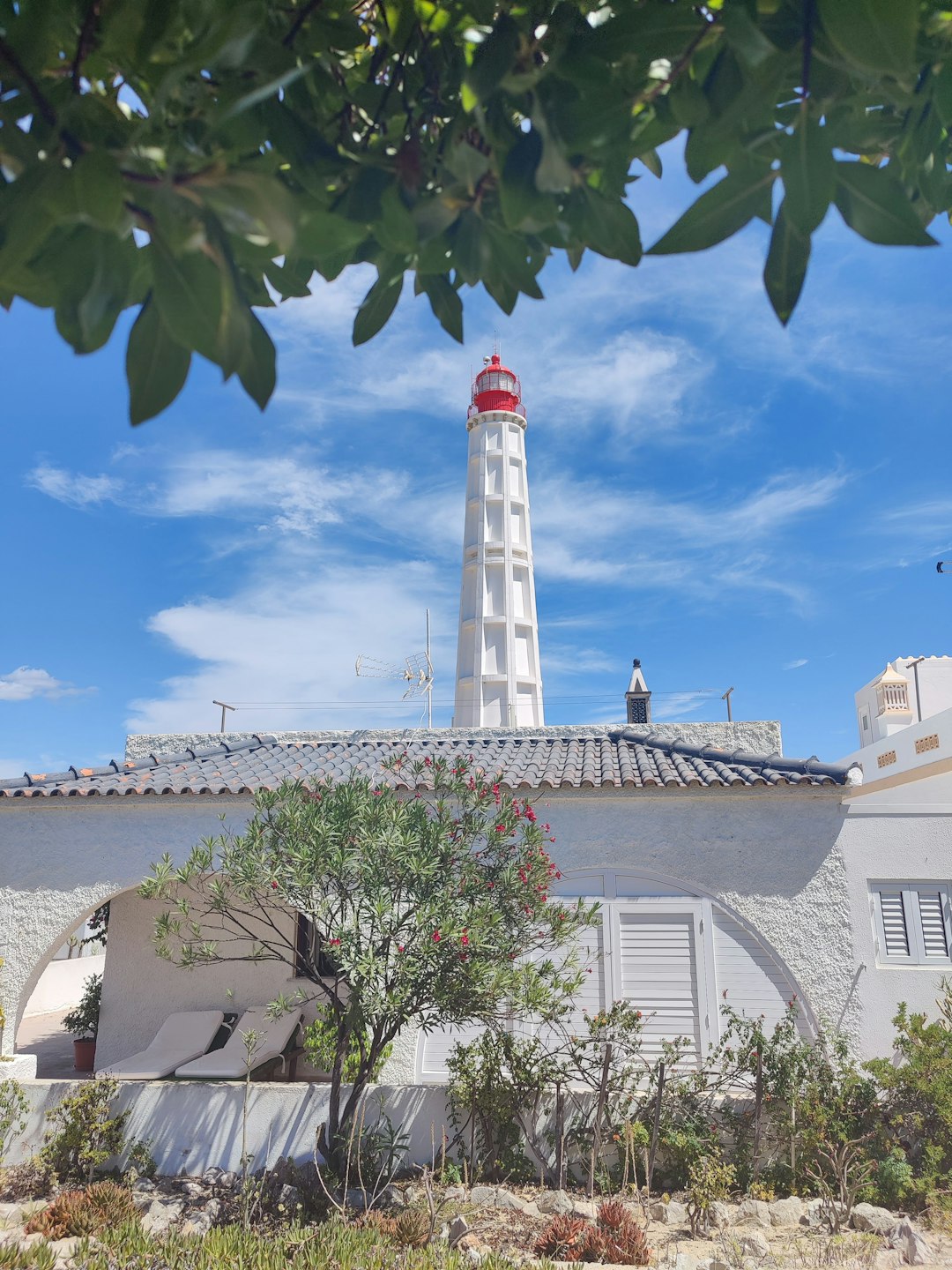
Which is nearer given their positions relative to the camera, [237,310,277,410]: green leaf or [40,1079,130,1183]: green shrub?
[237,310,277,410]: green leaf

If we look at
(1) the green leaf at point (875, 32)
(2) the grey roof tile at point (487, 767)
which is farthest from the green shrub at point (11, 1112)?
(1) the green leaf at point (875, 32)

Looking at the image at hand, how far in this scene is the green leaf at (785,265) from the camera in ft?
4.91

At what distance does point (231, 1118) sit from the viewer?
33.4 feet

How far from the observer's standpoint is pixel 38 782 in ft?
43.2

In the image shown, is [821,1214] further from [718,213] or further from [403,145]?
[403,145]

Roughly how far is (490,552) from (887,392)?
64.6ft

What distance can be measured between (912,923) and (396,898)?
7001 mm

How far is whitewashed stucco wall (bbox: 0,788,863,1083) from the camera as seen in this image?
11.2m

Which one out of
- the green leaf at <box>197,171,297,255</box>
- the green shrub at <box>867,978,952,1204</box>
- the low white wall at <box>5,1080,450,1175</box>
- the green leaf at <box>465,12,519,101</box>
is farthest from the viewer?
the low white wall at <box>5,1080,450,1175</box>

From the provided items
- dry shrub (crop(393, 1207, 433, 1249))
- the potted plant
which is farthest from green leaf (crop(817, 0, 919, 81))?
the potted plant

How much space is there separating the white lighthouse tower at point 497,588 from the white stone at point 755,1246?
2514 cm

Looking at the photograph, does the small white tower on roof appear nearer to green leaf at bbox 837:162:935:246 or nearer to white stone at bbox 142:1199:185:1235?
white stone at bbox 142:1199:185:1235

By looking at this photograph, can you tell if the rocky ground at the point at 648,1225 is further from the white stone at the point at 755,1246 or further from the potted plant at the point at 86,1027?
the potted plant at the point at 86,1027

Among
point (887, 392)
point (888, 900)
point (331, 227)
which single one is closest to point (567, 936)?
point (888, 900)
